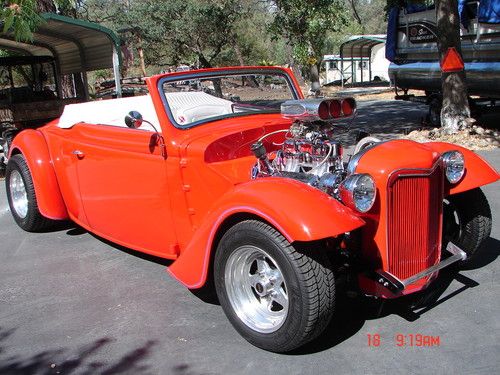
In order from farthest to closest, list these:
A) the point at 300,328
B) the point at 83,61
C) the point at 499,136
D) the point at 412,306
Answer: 1. the point at 83,61
2. the point at 499,136
3. the point at 412,306
4. the point at 300,328

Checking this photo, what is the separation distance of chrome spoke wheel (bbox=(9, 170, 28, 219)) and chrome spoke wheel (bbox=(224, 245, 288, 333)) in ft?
11.0

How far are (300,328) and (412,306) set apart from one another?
3.45ft

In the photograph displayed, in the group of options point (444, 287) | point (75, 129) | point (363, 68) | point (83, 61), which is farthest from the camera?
point (363, 68)

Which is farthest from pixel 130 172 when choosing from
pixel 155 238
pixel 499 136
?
pixel 499 136

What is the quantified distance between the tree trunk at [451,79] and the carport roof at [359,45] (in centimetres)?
1476

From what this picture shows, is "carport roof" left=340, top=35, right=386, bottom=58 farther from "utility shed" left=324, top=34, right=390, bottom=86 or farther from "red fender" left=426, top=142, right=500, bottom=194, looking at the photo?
"red fender" left=426, top=142, right=500, bottom=194

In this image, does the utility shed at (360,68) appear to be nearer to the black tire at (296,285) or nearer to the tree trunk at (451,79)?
the tree trunk at (451,79)

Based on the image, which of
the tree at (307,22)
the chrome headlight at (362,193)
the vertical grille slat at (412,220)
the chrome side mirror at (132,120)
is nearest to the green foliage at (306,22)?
the tree at (307,22)

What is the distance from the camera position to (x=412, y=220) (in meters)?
2.88

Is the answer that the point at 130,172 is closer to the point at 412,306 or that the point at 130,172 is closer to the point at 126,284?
the point at 126,284

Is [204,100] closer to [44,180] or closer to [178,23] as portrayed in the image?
[44,180]

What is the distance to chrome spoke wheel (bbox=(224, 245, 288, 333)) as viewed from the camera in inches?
112

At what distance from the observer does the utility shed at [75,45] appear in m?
10.4

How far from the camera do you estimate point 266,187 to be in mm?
2812
